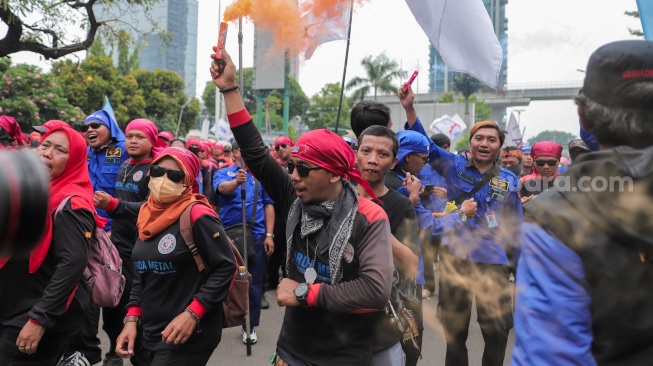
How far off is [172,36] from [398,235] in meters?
7.51

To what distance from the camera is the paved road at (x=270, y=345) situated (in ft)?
17.2

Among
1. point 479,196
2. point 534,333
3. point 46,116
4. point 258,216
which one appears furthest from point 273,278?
point 46,116

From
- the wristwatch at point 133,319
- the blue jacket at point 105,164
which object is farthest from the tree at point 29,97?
the wristwatch at point 133,319

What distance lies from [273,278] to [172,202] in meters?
5.39

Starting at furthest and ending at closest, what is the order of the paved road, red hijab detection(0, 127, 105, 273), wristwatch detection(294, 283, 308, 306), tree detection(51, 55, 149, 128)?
tree detection(51, 55, 149, 128) < the paved road < red hijab detection(0, 127, 105, 273) < wristwatch detection(294, 283, 308, 306)

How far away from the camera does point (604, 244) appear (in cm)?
127

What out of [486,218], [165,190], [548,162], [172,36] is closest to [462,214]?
[486,218]

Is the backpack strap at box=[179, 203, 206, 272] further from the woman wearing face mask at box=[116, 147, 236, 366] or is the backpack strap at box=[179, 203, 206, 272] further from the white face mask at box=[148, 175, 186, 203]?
the white face mask at box=[148, 175, 186, 203]

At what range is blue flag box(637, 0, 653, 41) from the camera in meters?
2.63

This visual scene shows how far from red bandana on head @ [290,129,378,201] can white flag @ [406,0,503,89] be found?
1545 mm

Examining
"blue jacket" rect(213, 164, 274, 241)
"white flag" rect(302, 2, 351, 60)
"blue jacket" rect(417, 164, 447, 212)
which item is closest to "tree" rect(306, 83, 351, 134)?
"blue jacket" rect(213, 164, 274, 241)

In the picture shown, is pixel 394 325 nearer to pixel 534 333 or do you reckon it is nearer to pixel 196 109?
pixel 534 333

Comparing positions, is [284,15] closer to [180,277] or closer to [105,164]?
[180,277]

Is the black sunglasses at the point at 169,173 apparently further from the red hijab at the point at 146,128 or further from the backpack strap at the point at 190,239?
the red hijab at the point at 146,128
